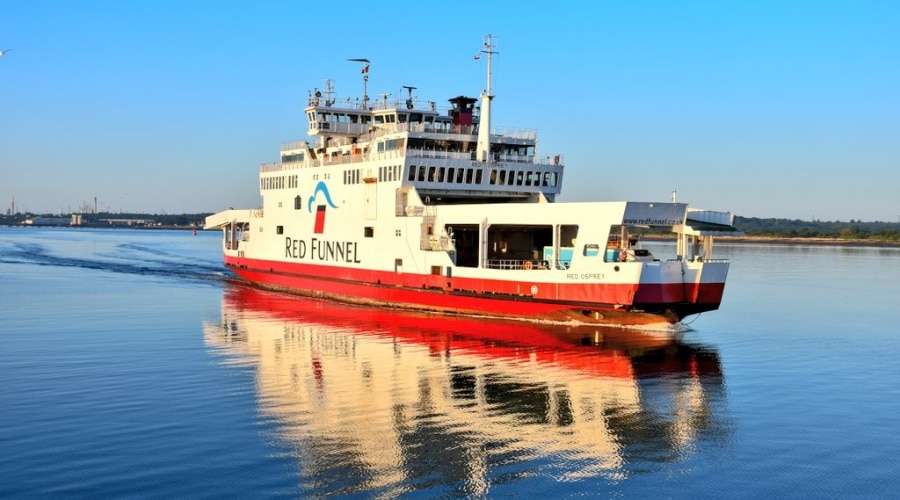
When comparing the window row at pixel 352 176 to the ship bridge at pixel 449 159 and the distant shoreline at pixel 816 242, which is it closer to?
the ship bridge at pixel 449 159

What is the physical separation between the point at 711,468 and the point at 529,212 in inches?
762

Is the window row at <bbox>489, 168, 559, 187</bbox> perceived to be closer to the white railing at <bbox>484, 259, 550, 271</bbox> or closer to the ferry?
the ferry

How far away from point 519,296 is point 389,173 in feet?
33.3

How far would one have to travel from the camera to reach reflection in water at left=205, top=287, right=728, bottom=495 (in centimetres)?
1656

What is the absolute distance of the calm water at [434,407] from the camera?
15.8 m

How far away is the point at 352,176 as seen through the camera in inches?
1757

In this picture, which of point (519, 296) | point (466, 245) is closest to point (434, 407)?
point (519, 296)

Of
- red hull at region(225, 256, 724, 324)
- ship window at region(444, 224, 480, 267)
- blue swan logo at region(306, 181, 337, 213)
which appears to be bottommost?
red hull at region(225, 256, 724, 324)

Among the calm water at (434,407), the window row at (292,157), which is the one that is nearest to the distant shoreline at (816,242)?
the window row at (292,157)

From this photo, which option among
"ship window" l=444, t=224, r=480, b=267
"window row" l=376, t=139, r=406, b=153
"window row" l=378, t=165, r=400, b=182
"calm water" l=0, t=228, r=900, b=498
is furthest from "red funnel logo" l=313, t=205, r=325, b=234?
"ship window" l=444, t=224, r=480, b=267

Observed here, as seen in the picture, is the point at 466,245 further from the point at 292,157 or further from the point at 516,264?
the point at 292,157

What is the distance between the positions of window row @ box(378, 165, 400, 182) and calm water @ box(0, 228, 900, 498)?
21.5 ft

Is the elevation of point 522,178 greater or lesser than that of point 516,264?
greater

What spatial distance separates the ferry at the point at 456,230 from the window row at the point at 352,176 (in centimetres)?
15
